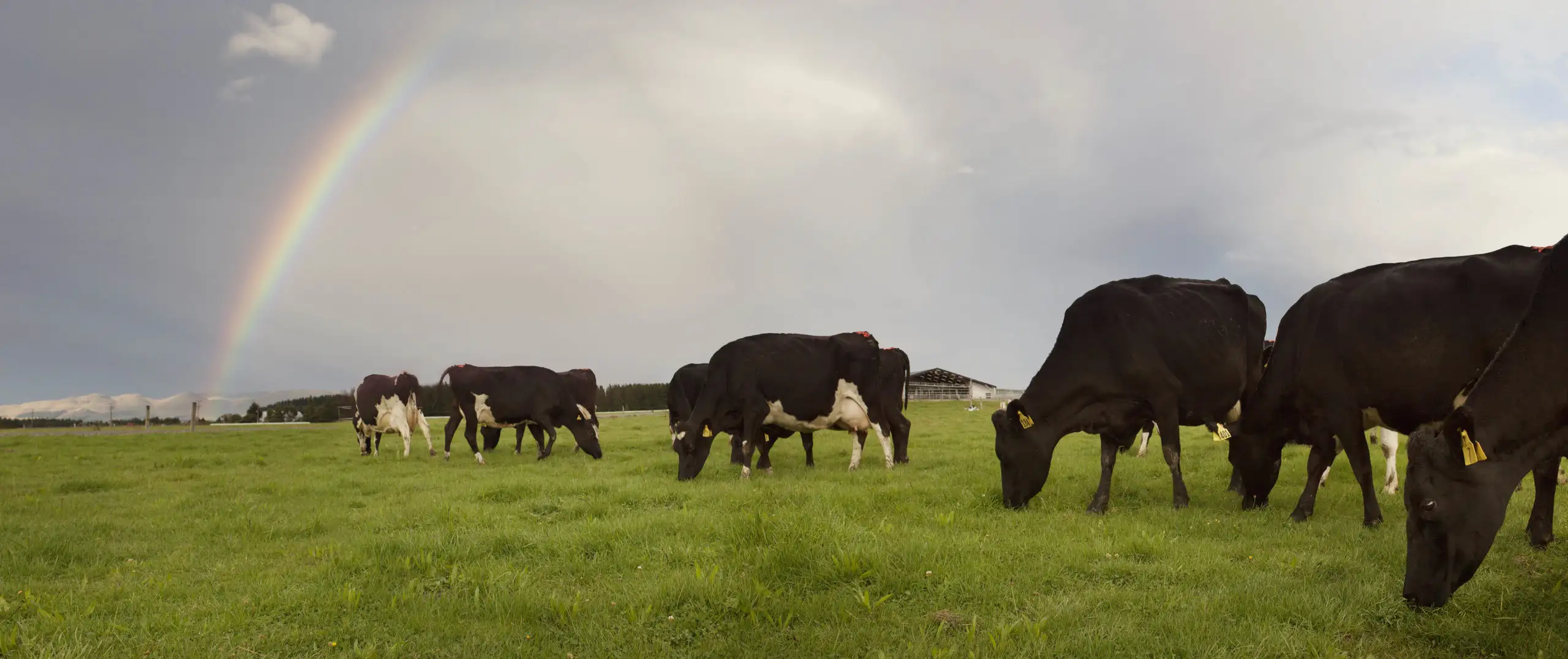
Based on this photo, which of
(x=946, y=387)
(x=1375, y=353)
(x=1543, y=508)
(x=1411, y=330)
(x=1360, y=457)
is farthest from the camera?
(x=946, y=387)

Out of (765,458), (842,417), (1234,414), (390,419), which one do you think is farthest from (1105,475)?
(390,419)

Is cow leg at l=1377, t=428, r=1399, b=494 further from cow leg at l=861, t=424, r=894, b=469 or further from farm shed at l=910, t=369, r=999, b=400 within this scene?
farm shed at l=910, t=369, r=999, b=400

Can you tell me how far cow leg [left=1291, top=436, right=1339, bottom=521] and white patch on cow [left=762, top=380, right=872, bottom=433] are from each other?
7246 mm

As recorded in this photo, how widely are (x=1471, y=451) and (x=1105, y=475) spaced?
15.3ft

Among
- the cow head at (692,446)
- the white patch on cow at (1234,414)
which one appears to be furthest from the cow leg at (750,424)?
the white patch on cow at (1234,414)

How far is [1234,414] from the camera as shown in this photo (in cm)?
1030

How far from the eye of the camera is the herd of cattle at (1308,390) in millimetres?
4605

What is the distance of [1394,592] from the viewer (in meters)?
4.98

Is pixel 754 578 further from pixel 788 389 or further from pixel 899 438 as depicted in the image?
pixel 899 438

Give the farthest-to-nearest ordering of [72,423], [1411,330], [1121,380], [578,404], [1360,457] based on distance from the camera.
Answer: [72,423] < [578,404] < [1121,380] < [1360,457] < [1411,330]

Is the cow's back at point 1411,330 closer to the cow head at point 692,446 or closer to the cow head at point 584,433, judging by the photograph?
the cow head at point 692,446

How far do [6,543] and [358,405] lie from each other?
14020 millimetres

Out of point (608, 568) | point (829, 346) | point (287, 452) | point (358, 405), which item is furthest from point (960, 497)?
point (287, 452)

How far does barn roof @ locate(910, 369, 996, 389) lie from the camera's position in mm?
76250
